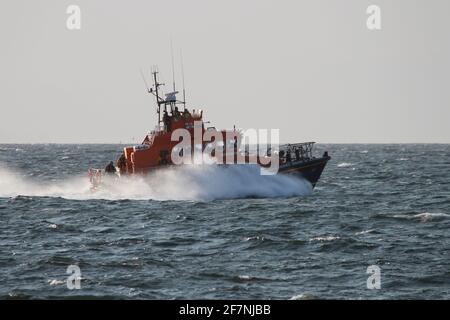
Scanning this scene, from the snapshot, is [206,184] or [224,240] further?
[206,184]

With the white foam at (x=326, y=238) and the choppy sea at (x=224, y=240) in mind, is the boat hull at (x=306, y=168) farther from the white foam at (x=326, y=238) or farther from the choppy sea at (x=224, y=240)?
the white foam at (x=326, y=238)

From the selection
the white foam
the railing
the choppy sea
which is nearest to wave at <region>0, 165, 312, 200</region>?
the choppy sea

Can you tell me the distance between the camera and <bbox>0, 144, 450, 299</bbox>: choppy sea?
18.8m

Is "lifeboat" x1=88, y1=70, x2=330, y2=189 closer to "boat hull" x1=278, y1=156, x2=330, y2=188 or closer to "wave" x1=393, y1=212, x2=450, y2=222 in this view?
"boat hull" x1=278, y1=156, x2=330, y2=188

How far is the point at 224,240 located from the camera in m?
25.8

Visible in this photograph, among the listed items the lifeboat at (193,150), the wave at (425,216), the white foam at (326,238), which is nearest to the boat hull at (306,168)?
the lifeboat at (193,150)

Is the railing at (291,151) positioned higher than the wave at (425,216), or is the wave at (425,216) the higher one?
the railing at (291,151)

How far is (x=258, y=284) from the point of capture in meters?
19.0

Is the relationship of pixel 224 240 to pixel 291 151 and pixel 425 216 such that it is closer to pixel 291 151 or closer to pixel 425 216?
pixel 425 216

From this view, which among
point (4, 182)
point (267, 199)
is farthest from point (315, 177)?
point (4, 182)

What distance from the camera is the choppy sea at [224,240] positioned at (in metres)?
18.8

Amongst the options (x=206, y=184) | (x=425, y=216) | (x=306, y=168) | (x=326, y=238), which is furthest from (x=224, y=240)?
(x=306, y=168)

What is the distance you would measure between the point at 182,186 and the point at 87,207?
493 centimetres
